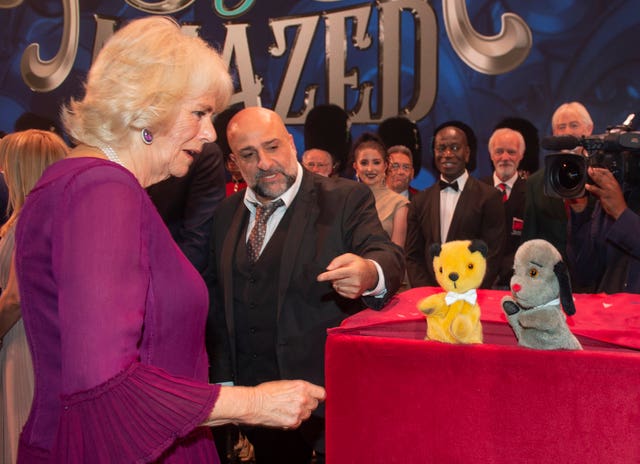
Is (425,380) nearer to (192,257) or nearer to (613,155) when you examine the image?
(613,155)

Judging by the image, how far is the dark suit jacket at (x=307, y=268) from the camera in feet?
7.73

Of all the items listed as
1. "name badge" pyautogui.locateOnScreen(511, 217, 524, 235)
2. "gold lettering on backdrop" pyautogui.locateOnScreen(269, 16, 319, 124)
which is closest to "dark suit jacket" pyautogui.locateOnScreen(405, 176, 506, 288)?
"name badge" pyautogui.locateOnScreen(511, 217, 524, 235)

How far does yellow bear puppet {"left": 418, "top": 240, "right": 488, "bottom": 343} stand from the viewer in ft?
5.27

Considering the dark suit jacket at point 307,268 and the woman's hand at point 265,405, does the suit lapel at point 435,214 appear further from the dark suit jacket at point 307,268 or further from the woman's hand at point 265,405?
the woman's hand at point 265,405

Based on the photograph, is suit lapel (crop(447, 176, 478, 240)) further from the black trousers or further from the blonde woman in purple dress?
the blonde woman in purple dress

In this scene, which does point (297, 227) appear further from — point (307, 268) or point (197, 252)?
point (197, 252)

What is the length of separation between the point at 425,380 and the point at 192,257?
1.38 m

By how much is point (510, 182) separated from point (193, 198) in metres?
2.39

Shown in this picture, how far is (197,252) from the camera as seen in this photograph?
2.78 meters

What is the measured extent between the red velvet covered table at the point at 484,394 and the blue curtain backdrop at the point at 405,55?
398cm

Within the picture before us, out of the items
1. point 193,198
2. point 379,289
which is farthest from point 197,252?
point 379,289

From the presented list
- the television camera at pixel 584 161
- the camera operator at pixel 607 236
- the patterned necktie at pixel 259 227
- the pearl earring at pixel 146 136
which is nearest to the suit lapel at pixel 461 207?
the camera operator at pixel 607 236

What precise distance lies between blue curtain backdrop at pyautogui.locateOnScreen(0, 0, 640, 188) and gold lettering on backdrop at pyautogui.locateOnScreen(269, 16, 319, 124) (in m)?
0.01

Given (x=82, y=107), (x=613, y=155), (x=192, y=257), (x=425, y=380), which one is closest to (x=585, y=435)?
Result: (x=425, y=380)
